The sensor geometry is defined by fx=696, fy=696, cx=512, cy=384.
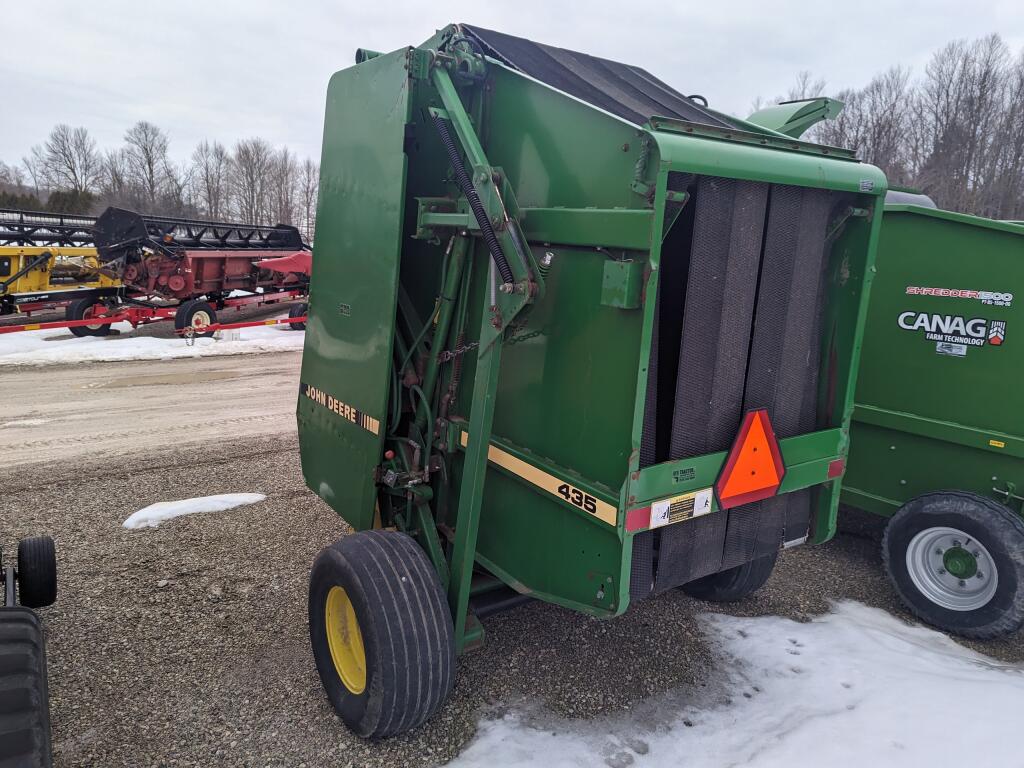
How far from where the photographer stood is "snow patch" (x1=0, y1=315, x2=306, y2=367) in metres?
11.2

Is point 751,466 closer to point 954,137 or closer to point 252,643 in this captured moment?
point 252,643

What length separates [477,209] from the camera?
2.73 metres

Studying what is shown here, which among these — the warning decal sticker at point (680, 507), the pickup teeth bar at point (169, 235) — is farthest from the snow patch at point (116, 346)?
the warning decal sticker at point (680, 507)

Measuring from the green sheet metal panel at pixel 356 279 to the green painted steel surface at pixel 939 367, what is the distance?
10.6ft

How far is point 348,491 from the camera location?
3.76 m

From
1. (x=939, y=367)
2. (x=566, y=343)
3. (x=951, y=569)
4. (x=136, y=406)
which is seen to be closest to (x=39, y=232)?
(x=136, y=406)

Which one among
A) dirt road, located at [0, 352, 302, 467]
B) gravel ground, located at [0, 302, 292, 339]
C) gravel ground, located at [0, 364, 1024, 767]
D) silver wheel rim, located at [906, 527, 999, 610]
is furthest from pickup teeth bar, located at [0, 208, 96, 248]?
silver wheel rim, located at [906, 527, 999, 610]

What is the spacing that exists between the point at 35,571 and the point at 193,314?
1068 centimetres

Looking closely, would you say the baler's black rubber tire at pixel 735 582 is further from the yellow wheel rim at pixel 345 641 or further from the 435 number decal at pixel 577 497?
the yellow wheel rim at pixel 345 641

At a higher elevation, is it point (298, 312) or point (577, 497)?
point (577, 497)

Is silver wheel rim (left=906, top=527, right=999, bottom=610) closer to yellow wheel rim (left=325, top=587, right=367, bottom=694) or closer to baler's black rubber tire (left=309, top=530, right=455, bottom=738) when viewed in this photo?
baler's black rubber tire (left=309, top=530, right=455, bottom=738)

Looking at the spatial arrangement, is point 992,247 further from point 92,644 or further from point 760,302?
point 92,644

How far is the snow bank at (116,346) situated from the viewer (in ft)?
36.7

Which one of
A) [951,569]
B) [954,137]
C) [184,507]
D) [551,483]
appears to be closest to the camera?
[551,483]
